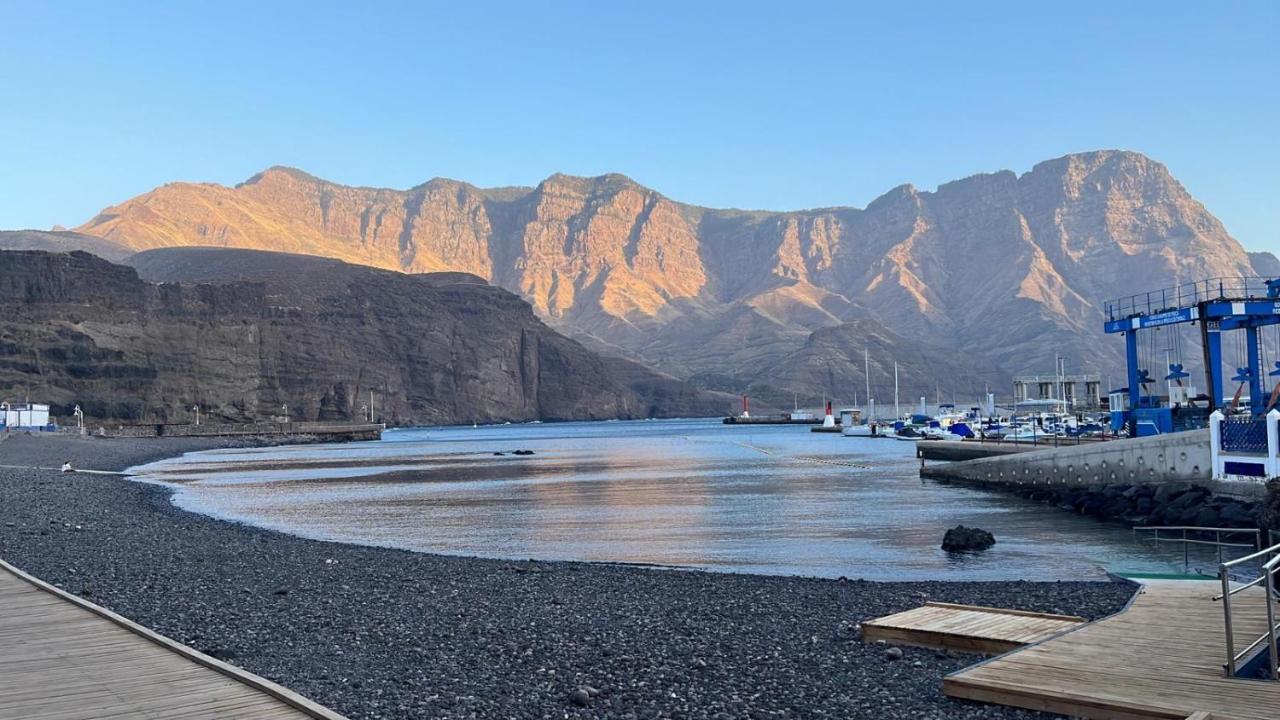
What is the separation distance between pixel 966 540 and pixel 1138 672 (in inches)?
783

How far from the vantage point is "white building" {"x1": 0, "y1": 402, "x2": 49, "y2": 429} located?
142625 mm

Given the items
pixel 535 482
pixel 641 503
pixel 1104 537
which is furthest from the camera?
pixel 535 482

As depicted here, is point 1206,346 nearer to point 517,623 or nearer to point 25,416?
point 517,623

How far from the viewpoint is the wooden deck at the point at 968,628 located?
1388cm

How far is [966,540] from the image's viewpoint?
30422 mm

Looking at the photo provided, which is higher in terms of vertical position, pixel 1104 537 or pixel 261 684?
pixel 261 684

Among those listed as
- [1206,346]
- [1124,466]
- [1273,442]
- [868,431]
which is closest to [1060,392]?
[868,431]

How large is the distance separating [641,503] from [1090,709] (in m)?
41.1

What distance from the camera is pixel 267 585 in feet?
70.4

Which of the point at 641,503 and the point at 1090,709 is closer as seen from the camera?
the point at 1090,709

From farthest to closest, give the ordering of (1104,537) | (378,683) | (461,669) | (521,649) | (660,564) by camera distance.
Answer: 1. (1104,537)
2. (660,564)
3. (521,649)
4. (461,669)
5. (378,683)

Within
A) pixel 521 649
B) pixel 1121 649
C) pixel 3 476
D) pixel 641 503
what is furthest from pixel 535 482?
pixel 1121 649

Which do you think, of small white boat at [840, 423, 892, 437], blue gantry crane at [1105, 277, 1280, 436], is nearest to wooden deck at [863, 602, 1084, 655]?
blue gantry crane at [1105, 277, 1280, 436]

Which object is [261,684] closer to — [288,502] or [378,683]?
[378,683]
